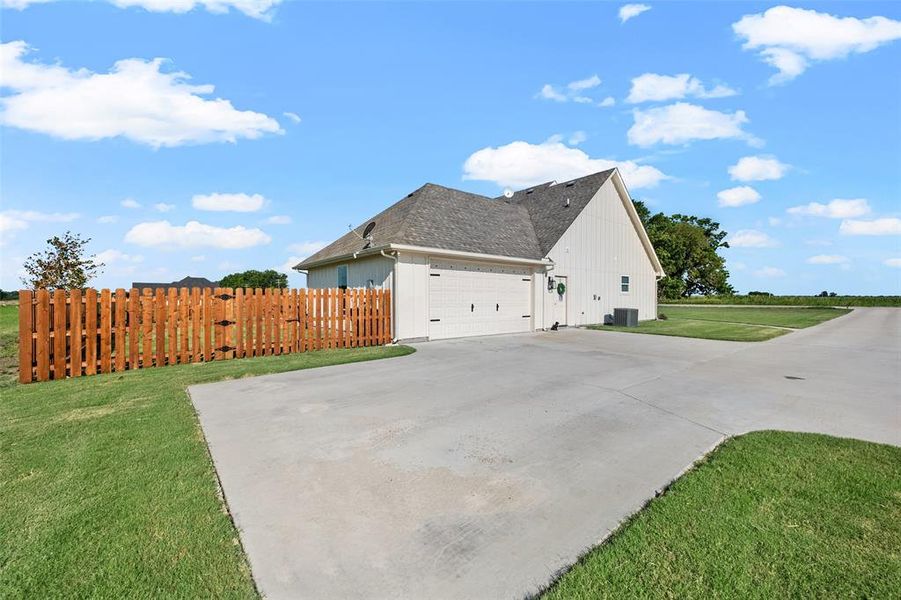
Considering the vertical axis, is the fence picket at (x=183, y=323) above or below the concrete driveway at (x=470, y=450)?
above

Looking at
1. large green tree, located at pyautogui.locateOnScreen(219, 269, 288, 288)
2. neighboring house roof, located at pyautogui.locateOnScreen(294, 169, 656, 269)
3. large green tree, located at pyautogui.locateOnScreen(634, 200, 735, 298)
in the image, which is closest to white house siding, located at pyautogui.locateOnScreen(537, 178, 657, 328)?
neighboring house roof, located at pyautogui.locateOnScreen(294, 169, 656, 269)

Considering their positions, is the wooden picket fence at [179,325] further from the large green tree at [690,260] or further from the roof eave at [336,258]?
the large green tree at [690,260]

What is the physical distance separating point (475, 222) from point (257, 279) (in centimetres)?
3656

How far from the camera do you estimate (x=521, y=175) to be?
2995cm

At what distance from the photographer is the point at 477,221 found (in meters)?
15.9

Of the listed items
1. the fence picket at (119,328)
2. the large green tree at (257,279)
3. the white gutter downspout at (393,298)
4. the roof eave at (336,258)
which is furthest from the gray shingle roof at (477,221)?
the large green tree at (257,279)

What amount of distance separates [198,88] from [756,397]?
1430 centimetres

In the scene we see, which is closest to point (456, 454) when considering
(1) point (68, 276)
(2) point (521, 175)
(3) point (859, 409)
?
(3) point (859, 409)

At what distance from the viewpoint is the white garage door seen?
12773 millimetres

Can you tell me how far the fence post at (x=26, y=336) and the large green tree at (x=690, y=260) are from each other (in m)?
47.2

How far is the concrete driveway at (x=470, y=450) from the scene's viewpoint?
2.27 metres

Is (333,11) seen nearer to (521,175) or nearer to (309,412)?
(309,412)

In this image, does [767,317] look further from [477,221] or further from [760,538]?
[760,538]

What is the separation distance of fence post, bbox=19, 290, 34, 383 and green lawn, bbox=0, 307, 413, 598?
219 cm
